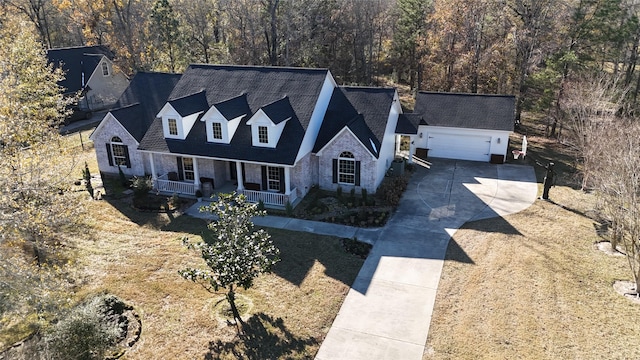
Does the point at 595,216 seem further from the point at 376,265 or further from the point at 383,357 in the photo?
the point at 383,357

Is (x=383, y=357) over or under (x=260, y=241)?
under

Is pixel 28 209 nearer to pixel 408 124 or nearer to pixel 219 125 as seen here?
pixel 219 125

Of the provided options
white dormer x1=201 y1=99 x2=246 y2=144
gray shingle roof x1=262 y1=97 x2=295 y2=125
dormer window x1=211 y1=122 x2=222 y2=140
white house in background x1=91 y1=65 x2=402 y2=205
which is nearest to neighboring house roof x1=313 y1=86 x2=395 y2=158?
white house in background x1=91 y1=65 x2=402 y2=205

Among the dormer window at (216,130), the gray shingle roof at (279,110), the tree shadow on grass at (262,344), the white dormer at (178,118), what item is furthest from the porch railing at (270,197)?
the tree shadow on grass at (262,344)

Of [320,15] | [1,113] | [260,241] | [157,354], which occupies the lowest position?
[157,354]

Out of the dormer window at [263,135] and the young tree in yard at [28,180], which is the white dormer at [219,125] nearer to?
the dormer window at [263,135]

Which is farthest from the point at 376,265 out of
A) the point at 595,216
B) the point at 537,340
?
the point at 595,216

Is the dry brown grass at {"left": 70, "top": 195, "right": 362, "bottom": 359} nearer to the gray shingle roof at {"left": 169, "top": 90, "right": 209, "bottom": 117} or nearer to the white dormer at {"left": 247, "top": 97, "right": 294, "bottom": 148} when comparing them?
the white dormer at {"left": 247, "top": 97, "right": 294, "bottom": 148}
